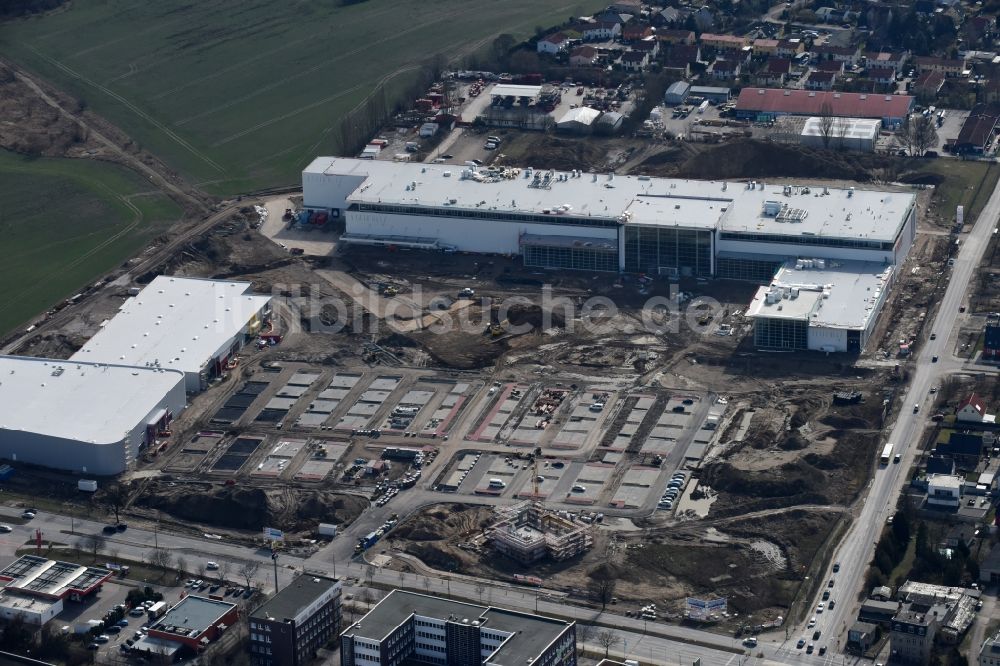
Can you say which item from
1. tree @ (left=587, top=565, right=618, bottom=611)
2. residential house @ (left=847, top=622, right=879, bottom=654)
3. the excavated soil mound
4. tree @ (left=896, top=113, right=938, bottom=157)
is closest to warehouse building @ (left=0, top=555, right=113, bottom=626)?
tree @ (left=587, top=565, right=618, bottom=611)

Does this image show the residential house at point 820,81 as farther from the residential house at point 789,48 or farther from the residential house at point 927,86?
the residential house at point 789,48

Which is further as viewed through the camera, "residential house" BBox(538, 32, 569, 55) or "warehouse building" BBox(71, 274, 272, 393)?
"residential house" BBox(538, 32, 569, 55)

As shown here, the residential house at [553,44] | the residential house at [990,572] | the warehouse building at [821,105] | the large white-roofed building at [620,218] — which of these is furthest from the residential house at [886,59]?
the residential house at [990,572]

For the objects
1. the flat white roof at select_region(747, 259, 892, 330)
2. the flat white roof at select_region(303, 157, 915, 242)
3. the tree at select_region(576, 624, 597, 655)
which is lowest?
the tree at select_region(576, 624, 597, 655)

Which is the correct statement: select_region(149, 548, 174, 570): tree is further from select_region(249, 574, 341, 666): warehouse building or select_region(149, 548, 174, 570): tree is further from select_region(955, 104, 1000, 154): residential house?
select_region(955, 104, 1000, 154): residential house

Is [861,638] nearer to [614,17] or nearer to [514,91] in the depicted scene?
[514,91]

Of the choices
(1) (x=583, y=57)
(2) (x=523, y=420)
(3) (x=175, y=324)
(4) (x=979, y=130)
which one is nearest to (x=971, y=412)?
(2) (x=523, y=420)

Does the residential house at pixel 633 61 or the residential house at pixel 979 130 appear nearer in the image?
the residential house at pixel 979 130
